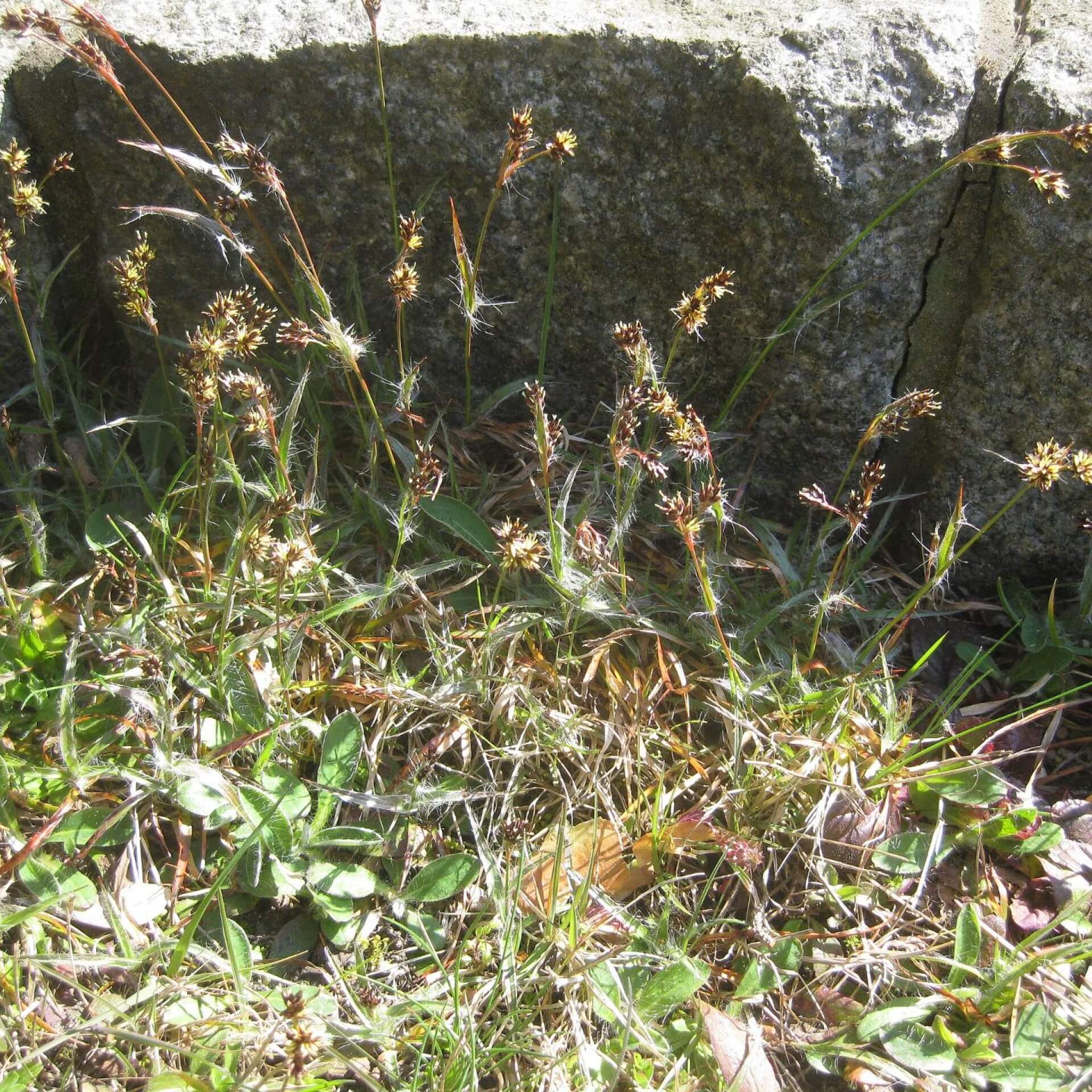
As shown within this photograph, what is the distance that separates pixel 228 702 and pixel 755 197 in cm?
137

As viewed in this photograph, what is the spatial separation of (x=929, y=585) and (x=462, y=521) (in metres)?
0.89

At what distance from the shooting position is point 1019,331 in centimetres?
192

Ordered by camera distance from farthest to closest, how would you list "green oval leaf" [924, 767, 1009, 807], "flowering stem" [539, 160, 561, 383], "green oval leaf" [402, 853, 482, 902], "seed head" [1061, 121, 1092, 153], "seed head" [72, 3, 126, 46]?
"flowering stem" [539, 160, 561, 383]
"green oval leaf" [924, 767, 1009, 807]
"green oval leaf" [402, 853, 482, 902]
"seed head" [72, 3, 126, 46]
"seed head" [1061, 121, 1092, 153]

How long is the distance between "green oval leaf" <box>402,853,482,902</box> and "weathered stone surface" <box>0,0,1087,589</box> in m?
1.05

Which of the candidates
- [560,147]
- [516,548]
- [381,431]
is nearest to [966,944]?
[516,548]

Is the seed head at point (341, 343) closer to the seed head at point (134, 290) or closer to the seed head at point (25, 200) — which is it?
the seed head at point (134, 290)

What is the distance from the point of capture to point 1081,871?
176 cm

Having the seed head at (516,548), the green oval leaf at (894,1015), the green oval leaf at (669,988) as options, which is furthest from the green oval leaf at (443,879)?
the green oval leaf at (894,1015)

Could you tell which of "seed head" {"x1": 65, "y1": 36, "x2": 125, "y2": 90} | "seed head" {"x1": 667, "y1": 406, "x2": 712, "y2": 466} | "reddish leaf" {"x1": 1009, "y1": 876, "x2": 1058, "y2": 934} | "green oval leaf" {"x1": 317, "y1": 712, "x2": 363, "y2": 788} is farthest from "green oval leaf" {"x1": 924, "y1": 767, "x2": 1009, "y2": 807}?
"seed head" {"x1": 65, "y1": 36, "x2": 125, "y2": 90}

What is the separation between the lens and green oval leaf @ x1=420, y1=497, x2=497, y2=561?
6.48ft

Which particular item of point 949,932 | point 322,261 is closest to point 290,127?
point 322,261

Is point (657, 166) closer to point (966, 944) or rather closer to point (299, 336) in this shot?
point (299, 336)

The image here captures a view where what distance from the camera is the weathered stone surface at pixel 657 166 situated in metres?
1.82

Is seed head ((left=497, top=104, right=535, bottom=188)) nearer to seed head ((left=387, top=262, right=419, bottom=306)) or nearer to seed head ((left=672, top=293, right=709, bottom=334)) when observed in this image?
seed head ((left=387, top=262, right=419, bottom=306))
